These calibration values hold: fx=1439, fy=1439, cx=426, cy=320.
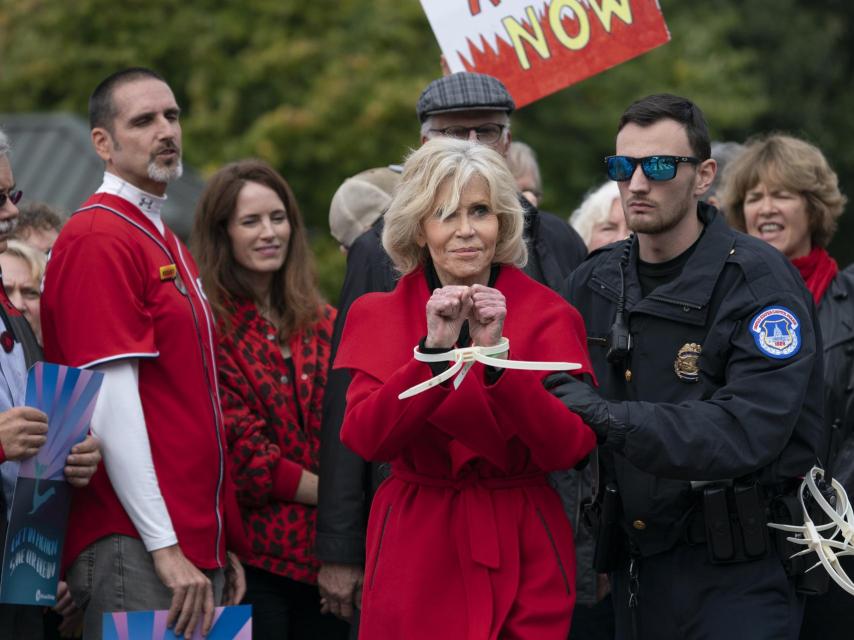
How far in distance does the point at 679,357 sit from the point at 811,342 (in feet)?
1.38

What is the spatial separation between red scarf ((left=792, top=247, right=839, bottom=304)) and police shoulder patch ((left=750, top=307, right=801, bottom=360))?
153 centimetres

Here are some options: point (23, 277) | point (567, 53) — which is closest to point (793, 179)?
point (567, 53)

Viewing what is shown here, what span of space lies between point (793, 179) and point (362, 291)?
7.20ft

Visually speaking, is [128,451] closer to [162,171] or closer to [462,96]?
[162,171]

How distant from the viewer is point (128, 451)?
16.3 ft

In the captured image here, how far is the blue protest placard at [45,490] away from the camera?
4.63 m

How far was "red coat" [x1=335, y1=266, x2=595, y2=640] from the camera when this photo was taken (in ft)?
13.5

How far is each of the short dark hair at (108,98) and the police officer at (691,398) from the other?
1.89m

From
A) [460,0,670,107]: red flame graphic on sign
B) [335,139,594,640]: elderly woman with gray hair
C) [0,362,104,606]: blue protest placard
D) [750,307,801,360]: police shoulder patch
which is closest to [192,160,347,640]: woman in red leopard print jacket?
[0,362,104,606]: blue protest placard

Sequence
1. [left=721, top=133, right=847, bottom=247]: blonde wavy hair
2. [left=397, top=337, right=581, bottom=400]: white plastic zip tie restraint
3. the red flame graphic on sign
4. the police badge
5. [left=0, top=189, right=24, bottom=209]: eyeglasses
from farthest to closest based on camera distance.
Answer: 1. [left=721, top=133, right=847, bottom=247]: blonde wavy hair
2. the red flame graphic on sign
3. [left=0, top=189, right=24, bottom=209]: eyeglasses
4. the police badge
5. [left=397, top=337, right=581, bottom=400]: white plastic zip tie restraint

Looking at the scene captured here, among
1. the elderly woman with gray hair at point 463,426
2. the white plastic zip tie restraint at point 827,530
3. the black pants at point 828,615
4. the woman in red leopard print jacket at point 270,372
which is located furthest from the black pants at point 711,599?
the woman in red leopard print jacket at point 270,372

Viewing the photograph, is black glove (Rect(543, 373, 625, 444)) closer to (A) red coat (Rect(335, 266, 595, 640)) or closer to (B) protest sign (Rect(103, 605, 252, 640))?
(A) red coat (Rect(335, 266, 595, 640))

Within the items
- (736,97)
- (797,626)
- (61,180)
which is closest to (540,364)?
(797,626)

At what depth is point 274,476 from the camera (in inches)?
224
